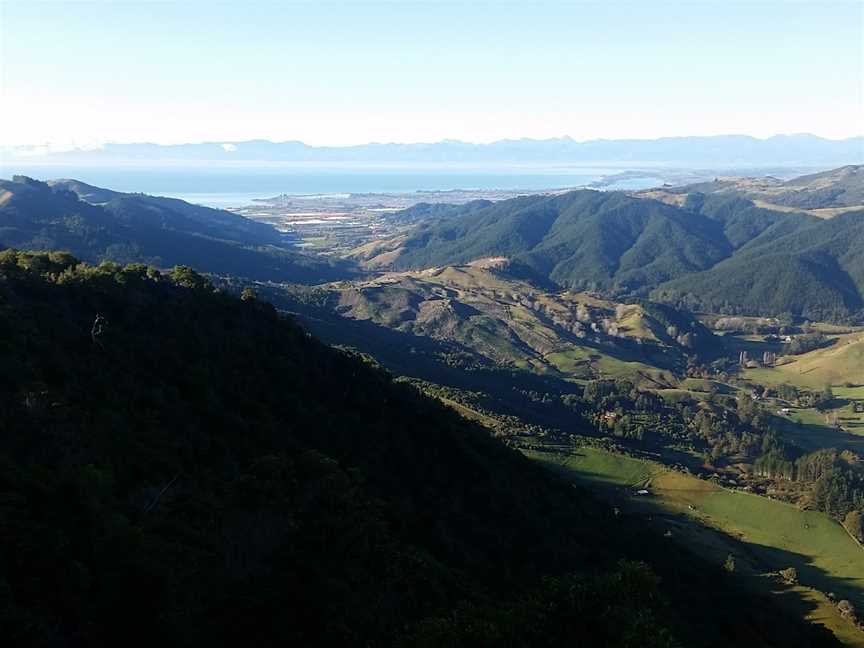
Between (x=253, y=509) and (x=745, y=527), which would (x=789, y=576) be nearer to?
(x=745, y=527)

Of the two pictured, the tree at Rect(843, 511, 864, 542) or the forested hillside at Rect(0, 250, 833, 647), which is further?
the tree at Rect(843, 511, 864, 542)

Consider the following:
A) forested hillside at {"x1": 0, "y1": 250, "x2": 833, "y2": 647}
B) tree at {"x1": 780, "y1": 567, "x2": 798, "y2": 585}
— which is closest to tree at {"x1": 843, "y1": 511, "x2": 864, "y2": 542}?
tree at {"x1": 780, "y1": 567, "x2": 798, "y2": 585}

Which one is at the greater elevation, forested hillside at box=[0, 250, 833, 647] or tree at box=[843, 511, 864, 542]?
forested hillside at box=[0, 250, 833, 647]

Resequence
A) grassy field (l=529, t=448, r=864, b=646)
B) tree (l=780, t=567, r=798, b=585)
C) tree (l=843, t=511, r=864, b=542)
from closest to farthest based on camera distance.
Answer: grassy field (l=529, t=448, r=864, b=646) < tree (l=780, t=567, r=798, b=585) < tree (l=843, t=511, r=864, b=542)

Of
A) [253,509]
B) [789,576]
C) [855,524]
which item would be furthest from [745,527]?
[253,509]

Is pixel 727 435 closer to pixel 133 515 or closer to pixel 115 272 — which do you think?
pixel 115 272

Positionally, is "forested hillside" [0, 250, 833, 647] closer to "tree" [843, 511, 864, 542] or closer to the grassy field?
the grassy field

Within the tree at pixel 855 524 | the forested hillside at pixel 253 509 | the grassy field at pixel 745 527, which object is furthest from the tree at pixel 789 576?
the tree at pixel 855 524
